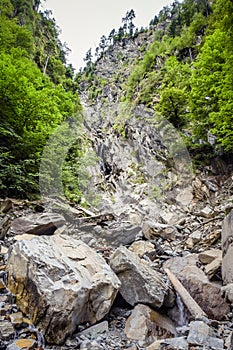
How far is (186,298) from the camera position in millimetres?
4766

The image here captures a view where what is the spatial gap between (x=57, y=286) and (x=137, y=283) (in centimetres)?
174

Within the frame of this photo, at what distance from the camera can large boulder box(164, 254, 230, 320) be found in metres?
4.52

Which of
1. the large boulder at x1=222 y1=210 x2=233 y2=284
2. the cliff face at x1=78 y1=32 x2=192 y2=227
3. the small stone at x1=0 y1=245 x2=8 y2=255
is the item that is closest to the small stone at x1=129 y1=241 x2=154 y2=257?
the large boulder at x1=222 y1=210 x2=233 y2=284

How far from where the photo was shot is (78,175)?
1405 cm

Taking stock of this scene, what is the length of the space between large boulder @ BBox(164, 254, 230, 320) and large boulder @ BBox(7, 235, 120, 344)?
168 cm

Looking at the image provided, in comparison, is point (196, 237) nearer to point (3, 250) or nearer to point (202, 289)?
point (202, 289)

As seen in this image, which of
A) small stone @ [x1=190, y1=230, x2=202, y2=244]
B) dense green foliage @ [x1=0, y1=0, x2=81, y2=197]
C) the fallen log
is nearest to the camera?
the fallen log

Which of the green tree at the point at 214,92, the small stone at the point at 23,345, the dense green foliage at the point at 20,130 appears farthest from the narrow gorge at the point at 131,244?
the dense green foliage at the point at 20,130

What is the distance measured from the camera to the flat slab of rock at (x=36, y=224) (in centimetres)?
718

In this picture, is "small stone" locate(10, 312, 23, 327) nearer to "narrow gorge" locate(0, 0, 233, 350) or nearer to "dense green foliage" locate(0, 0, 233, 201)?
"narrow gorge" locate(0, 0, 233, 350)

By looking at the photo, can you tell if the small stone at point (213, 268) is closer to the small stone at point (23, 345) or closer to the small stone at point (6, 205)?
the small stone at point (23, 345)

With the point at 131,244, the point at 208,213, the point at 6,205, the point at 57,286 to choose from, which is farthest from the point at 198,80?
the point at 57,286

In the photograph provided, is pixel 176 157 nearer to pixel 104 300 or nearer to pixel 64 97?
pixel 64 97

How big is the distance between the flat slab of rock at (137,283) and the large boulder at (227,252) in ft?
4.00
